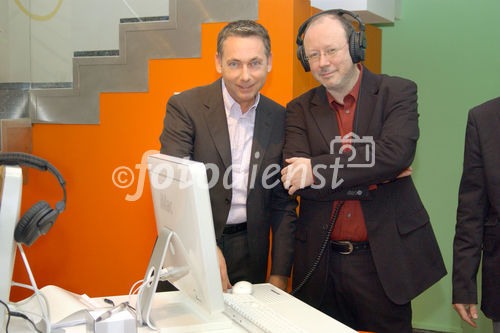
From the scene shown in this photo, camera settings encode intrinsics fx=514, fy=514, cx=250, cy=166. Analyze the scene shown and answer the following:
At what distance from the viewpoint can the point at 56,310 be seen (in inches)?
64.0

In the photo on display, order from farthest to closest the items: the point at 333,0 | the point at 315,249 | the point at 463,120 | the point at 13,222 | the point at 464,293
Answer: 1. the point at 463,120
2. the point at 333,0
3. the point at 315,249
4. the point at 464,293
5. the point at 13,222

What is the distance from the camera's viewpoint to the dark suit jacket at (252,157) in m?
2.25

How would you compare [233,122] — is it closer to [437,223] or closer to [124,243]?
[124,243]

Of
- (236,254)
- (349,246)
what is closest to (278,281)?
(236,254)

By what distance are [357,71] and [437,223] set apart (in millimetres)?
2251

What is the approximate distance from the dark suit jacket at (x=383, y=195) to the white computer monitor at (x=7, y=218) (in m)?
1.19

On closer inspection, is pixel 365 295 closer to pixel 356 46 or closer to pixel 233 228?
pixel 233 228

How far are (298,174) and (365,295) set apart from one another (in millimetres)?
568

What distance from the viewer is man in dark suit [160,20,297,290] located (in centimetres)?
224

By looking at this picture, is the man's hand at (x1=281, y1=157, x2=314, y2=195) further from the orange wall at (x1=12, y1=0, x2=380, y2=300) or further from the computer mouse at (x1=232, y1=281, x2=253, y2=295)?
the orange wall at (x1=12, y1=0, x2=380, y2=300)

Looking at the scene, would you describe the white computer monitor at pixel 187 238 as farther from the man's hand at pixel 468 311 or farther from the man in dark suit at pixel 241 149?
the man's hand at pixel 468 311

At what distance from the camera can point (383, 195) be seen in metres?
2.14

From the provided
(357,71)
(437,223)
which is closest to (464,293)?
(357,71)

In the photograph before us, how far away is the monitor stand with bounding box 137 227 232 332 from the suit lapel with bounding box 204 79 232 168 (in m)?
0.72
